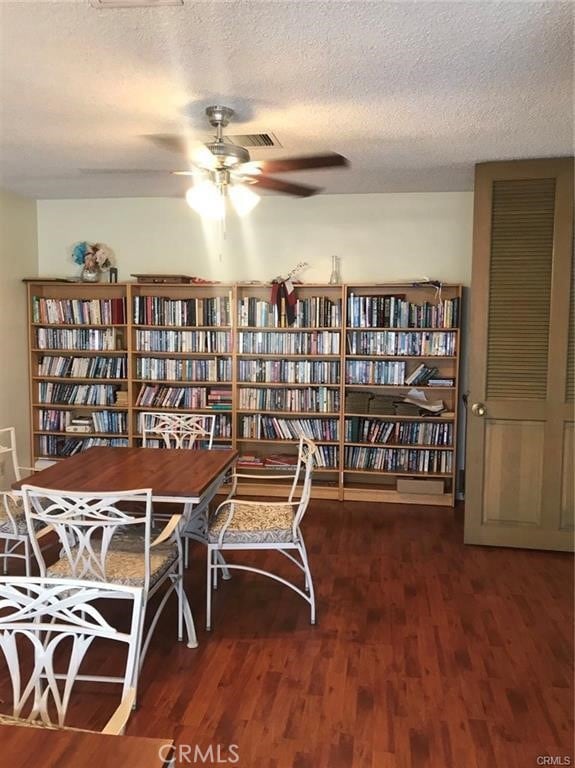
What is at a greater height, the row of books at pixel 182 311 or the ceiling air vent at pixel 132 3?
the ceiling air vent at pixel 132 3

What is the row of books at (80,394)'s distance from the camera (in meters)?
5.21

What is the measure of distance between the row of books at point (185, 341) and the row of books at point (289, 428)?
0.68m

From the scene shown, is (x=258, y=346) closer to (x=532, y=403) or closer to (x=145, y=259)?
(x=145, y=259)

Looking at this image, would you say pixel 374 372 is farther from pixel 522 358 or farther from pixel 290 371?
pixel 522 358

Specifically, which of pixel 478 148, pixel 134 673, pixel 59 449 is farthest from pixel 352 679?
pixel 59 449

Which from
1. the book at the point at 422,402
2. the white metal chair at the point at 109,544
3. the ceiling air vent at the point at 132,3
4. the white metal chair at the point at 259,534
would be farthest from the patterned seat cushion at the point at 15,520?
the book at the point at 422,402

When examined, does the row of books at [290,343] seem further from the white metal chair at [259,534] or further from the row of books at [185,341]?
the white metal chair at [259,534]

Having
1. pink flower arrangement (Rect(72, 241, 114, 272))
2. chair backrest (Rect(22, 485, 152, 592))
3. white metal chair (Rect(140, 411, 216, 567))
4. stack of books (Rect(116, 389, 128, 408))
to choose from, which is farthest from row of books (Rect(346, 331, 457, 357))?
chair backrest (Rect(22, 485, 152, 592))

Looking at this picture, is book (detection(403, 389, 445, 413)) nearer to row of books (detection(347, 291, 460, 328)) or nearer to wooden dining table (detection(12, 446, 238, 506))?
row of books (detection(347, 291, 460, 328))

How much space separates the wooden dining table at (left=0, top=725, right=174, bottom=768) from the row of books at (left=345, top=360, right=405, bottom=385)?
394cm

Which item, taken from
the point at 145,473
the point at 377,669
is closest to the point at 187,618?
the point at 145,473

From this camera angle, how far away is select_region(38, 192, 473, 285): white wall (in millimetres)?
4844

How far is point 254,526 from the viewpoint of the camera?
9.43ft

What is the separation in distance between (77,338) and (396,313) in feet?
9.13
